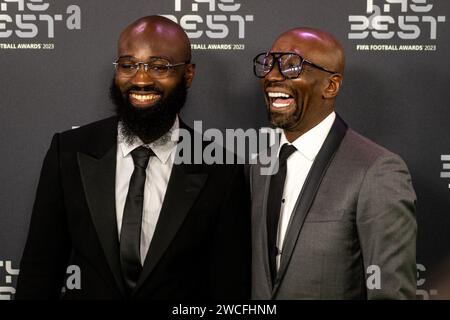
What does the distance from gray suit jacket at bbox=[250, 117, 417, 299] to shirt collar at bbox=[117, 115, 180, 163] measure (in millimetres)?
458

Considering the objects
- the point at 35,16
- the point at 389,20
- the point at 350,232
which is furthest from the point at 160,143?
the point at 389,20

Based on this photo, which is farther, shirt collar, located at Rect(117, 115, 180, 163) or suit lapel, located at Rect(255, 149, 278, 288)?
shirt collar, located at Rect(117, 115, 180, 163)

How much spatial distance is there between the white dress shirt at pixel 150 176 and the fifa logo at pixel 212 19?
511 millimetres

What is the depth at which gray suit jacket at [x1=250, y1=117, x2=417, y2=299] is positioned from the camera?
2.00 metres

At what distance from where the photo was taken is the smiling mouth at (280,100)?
219 cm

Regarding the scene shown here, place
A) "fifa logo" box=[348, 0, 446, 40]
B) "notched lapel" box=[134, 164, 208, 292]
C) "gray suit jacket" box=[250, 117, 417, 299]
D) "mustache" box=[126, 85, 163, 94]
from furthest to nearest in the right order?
"fifa logo" box=[348, 0, 446, 40]
"mustache" box=[126, 85, 163, 94]
"notched lapel" box=[134, 164, 208, 292]
"gray suit jacket" box=[250, 117, 417, 299]

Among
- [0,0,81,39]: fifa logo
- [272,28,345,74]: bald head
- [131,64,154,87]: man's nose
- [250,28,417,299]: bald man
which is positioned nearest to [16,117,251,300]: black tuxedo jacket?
[250,28,417,299]: bald man

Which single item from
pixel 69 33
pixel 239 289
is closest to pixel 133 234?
pixel 239 289

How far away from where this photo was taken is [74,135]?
224cm

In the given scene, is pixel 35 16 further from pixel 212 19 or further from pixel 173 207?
pixel 173 207

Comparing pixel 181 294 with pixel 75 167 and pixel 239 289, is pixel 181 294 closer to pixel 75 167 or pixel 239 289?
pixel 239 289

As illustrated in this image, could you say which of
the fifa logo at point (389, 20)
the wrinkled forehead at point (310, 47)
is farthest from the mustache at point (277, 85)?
the fifa logo at point (389, 20)

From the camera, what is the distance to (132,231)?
214cm

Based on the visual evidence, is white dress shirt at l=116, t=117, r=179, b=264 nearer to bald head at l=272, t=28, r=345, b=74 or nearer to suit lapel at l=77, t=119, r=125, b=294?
suit lapel at l=77, t=119, r=125, b=294
